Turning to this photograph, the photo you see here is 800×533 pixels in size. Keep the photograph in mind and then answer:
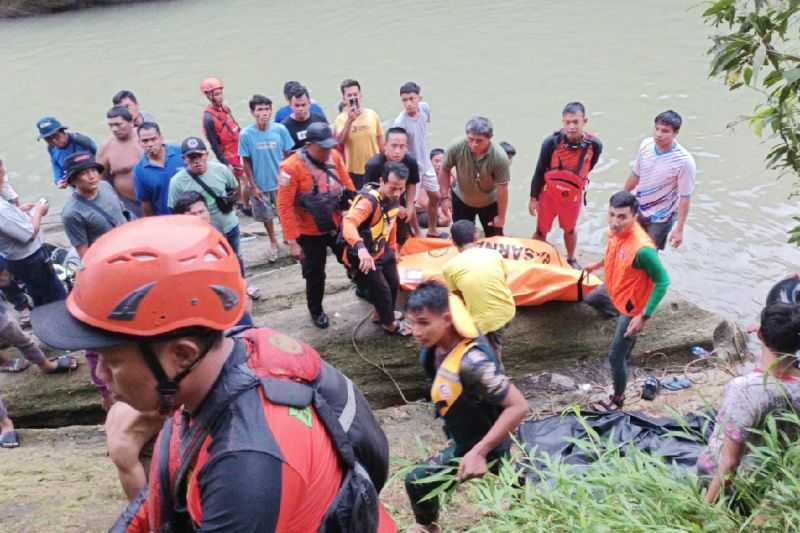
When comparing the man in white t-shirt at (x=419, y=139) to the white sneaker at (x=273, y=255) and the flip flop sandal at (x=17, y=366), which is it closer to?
the white sneaker at (x=273, y=255)

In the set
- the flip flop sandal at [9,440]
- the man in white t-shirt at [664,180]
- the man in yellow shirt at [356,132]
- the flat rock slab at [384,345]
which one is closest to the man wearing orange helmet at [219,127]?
the man in yellow shirt at [356,132]

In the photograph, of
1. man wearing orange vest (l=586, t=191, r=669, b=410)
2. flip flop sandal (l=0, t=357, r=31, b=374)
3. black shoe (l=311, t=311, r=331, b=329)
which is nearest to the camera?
man wearing orange vest (l=586, t=191, r=669, b=410)

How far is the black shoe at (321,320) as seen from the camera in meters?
5.79

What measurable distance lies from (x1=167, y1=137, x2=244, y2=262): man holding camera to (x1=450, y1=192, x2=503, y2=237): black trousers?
7.64ft

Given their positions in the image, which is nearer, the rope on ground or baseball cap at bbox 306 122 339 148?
Answer: baseball cap at bbox 306 122 339 148

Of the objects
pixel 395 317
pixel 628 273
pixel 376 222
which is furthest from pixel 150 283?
pixel 395 317

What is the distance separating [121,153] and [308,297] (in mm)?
2329

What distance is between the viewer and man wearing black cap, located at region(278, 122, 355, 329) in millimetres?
5172

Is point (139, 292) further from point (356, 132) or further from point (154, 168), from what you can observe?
point (356, 132)

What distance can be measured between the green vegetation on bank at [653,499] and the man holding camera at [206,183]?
11.4 feet

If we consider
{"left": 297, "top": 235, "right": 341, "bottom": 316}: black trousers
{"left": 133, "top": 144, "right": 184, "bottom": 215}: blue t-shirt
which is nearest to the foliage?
{"left": 297, "top": 235, "right": 341, "bottom": 316}: black trousers

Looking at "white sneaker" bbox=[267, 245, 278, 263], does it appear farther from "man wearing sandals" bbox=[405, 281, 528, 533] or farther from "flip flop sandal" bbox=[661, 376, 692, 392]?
"man wearing sandals" bbox=[405, 281, 528, 533]

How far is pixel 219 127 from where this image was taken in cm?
778

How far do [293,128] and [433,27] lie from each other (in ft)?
43.0
